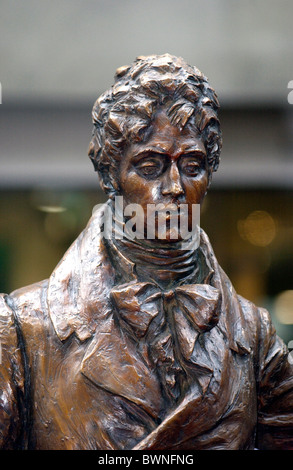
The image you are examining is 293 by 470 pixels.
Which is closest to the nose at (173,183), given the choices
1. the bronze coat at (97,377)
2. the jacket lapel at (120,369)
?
the bronze coat at (97,377)

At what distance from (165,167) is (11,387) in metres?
0.78

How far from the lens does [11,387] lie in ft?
7.78

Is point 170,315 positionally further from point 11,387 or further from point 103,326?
point 11,387

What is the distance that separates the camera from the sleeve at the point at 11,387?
7.72 ft

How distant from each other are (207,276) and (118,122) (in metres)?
0.55

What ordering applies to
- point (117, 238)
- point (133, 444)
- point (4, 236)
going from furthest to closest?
point (4, 236)
point (117, 238)
point (133, 444)

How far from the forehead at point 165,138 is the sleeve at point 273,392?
662 millimetres

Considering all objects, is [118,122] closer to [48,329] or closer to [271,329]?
[48,329]

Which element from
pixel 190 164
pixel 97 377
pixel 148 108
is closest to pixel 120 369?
pixel 97 377

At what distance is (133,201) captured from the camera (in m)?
2.43

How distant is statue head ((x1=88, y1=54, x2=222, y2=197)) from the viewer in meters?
2.37

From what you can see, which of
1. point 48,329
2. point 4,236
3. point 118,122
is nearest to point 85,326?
point 48,329

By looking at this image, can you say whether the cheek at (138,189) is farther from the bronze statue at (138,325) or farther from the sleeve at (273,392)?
the sleeve at (273,392)

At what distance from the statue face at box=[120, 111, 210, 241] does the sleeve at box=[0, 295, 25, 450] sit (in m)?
0.53
